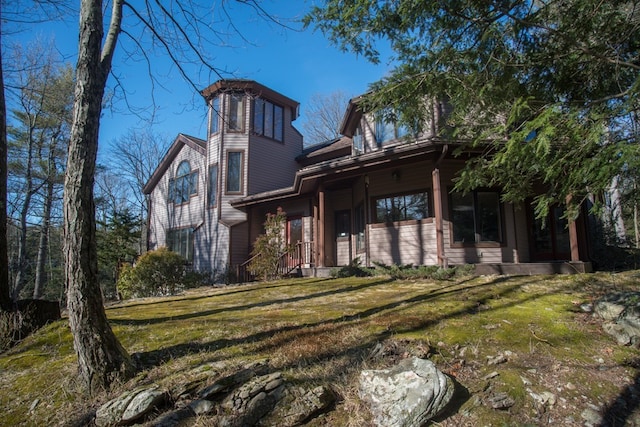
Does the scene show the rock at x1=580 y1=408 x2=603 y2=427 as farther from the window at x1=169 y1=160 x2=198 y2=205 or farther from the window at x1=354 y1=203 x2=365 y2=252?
the window at x1=169 y1=160 x2=198 y2=205

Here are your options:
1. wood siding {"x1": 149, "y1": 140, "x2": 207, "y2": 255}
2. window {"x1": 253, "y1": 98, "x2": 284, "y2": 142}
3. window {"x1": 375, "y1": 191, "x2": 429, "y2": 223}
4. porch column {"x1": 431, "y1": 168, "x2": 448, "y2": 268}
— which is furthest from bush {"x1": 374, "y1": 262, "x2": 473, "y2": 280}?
wood siding {"x1": 149, "y1": 140, "x2": 207, "y2": 255}

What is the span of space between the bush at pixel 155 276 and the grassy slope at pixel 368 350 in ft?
24.3

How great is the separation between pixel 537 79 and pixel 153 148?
2784 cm

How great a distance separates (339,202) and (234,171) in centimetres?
538

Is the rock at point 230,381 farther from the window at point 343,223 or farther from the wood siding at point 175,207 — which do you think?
the wood siding at point 175,207

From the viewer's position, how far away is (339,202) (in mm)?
13508

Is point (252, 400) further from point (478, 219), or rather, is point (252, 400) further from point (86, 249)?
point (478, 219)

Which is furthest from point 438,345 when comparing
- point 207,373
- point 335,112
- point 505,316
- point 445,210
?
point 335,112

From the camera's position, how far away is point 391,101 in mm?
5770

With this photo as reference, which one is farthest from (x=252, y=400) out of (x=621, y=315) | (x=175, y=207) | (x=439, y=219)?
(x=175, y=207)

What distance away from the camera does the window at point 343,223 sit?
13.2 m

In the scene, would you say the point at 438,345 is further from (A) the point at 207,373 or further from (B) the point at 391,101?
(B) the point at 391,101

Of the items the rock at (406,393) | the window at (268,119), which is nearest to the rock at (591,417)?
the rock at (406,393)

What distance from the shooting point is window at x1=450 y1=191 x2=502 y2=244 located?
10039 mm
